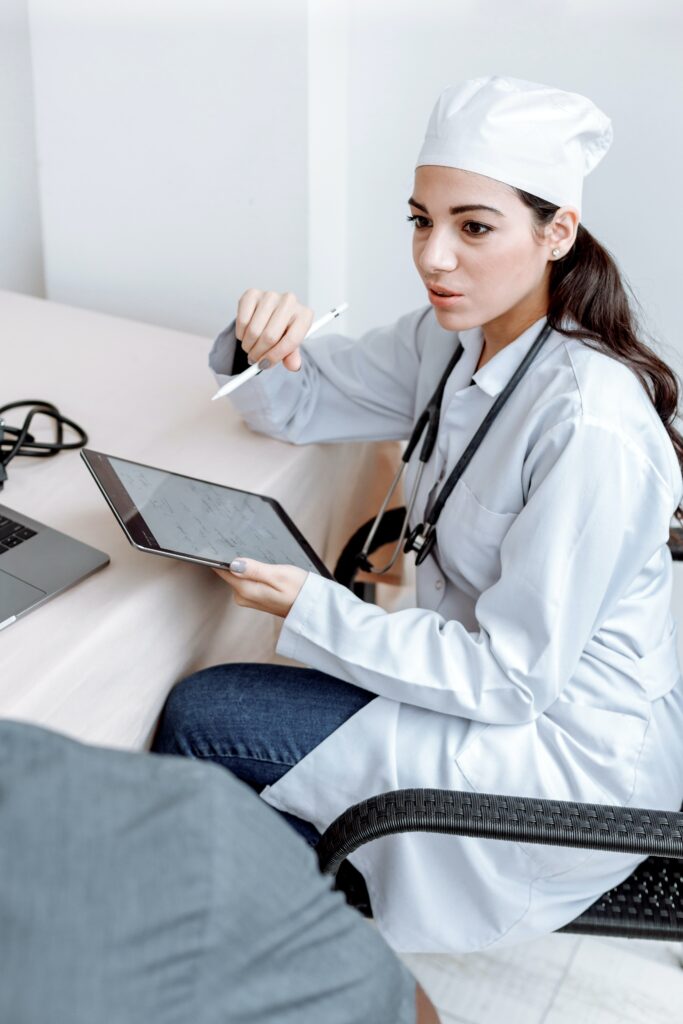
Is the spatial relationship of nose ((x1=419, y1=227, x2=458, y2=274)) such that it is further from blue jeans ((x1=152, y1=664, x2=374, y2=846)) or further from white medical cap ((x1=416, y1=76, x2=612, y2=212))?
blue jeans ((x1=152, y1=664, x2=374, y2=846))

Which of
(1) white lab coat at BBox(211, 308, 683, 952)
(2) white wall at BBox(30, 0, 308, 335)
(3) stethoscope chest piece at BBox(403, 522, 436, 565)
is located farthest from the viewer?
(2) white wall at BBox(30, 0, 308, 335)

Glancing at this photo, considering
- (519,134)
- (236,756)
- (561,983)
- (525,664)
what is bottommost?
(561,983)

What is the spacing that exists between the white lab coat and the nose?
0.13m

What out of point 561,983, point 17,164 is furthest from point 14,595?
point 17,164

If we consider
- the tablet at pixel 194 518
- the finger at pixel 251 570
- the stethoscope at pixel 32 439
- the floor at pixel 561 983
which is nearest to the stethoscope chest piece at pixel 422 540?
the tablet at pixel 194 518

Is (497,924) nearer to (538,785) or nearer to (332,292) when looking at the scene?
(538,785)

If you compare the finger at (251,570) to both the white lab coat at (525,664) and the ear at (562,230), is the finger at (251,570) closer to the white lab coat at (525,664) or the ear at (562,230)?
the white lab coat at (525,664)

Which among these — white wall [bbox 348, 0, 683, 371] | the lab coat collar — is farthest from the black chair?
white wall [bbox 348, 0, 683, 371]

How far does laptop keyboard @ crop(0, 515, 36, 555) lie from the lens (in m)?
1.13

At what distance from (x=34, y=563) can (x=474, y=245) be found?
56 centimetres

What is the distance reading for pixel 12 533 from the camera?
3.77ft

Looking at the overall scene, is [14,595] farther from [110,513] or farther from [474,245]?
[474,245]

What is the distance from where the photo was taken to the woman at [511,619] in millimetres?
1046

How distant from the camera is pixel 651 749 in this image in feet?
3.71
